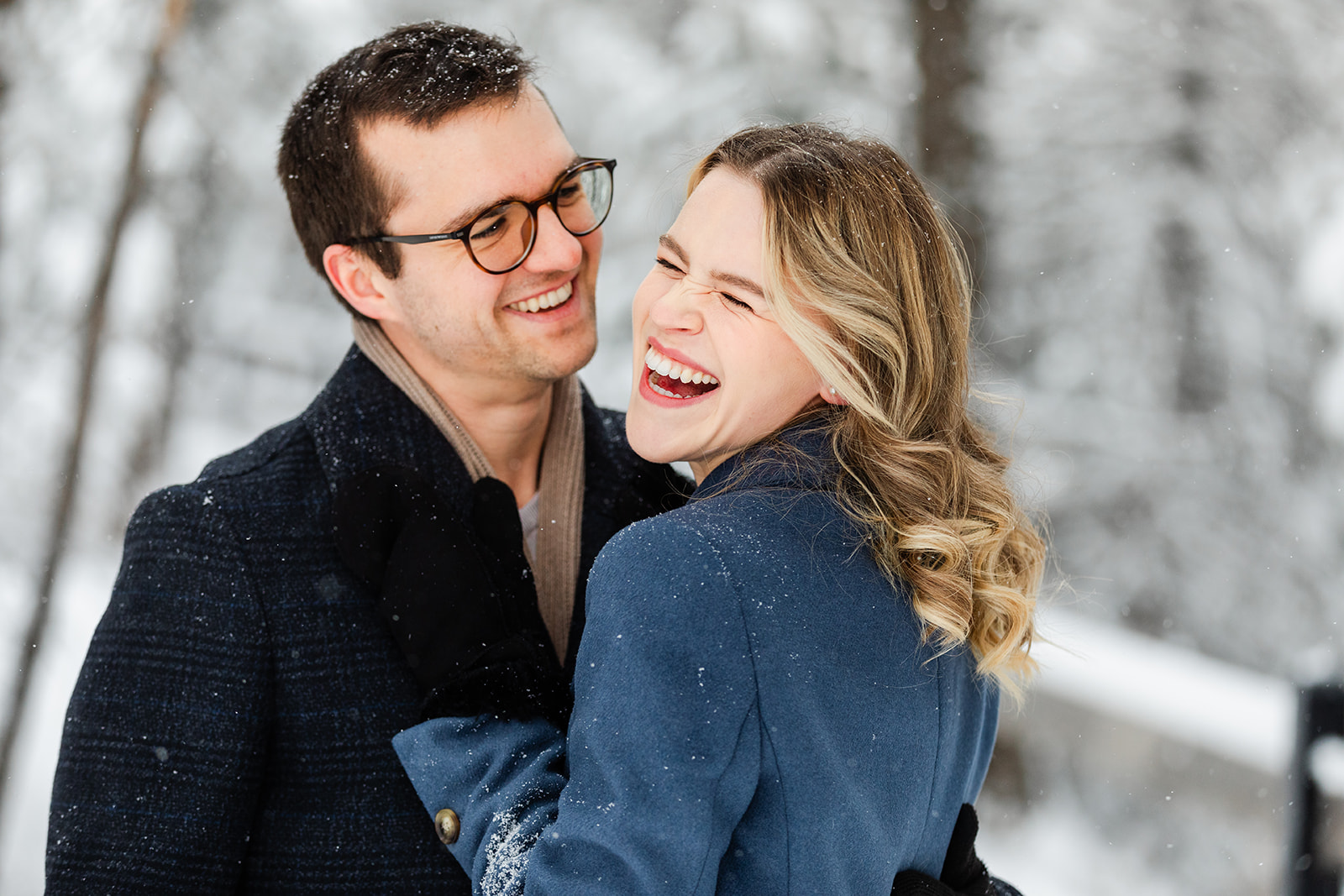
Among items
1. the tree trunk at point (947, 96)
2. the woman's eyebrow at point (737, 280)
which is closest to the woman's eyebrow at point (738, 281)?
the woman's eyebrow at point (737, 280)

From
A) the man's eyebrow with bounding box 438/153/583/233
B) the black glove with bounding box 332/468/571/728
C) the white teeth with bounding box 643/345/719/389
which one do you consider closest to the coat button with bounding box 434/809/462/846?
the black glove with bounding box 332/468/571/728

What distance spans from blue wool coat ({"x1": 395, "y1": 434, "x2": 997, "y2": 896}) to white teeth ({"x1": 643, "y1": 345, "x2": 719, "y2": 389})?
0.24m

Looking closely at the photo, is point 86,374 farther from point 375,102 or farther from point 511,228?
point 511,228

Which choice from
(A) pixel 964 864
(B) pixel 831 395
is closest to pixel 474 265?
(B) pixel 831 395

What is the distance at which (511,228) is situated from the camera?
2.26m

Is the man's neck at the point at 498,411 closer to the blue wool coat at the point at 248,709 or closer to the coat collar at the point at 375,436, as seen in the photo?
the coat collar at the point at 375,436

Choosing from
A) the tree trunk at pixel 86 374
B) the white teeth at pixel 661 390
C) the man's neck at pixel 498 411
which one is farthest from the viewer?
the tree trunk at pixel 86 374

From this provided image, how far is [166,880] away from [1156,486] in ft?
16.9

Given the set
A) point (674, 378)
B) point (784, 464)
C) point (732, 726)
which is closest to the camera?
point (732, 726)

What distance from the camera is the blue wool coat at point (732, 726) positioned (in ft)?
4.38

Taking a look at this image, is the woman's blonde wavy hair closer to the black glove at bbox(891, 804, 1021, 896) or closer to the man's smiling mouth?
the black glove at bbox(891, 804, 1021, 896)

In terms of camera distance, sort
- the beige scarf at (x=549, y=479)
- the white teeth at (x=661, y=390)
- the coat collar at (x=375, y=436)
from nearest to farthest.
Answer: the white teeth at (x=661, y=390) → the coat collar at (x=375, y=436) → the beige scarf at (x=549, y=479)

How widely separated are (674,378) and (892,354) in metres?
0.37

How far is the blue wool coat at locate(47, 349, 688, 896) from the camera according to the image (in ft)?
5.75
